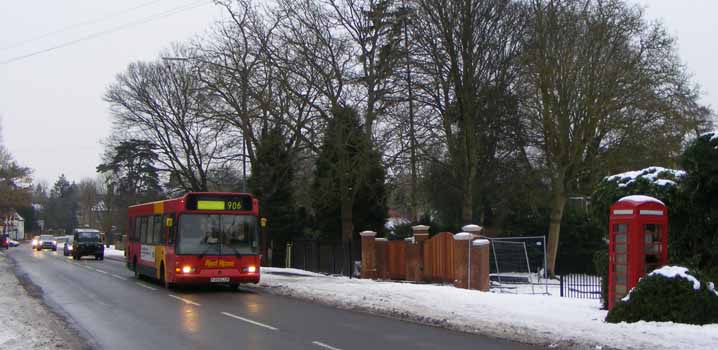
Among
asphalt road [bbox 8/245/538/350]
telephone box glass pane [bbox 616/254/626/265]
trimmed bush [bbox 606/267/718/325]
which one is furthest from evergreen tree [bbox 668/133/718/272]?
asphalt road [bbox 8/245/538/350]

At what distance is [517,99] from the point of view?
109ft

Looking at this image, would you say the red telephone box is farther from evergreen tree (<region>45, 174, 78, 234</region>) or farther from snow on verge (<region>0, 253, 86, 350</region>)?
evergreen tree (<region>45, 174, 78, 234</region>)

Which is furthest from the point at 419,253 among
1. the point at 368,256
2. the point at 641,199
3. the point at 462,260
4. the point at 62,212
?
the point at 62,212

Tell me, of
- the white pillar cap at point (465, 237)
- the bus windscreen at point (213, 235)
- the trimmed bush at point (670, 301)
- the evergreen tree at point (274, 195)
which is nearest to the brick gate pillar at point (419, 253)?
the white pillar cap at point (465, 237)

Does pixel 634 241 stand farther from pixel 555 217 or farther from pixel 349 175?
pixel 555 217

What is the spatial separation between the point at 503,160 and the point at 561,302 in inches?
714

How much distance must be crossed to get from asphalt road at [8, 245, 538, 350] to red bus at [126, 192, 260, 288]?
2.13ft

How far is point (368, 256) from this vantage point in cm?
3170

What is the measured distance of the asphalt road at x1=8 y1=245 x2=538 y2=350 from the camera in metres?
12.2

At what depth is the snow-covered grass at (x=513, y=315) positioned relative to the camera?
11852 mm

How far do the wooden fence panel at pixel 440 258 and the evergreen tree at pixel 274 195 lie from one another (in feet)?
44.2

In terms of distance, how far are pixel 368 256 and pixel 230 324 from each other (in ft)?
56.6

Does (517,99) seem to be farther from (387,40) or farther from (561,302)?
(561,302)

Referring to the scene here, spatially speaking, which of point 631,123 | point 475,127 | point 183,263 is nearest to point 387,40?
point 475,127
